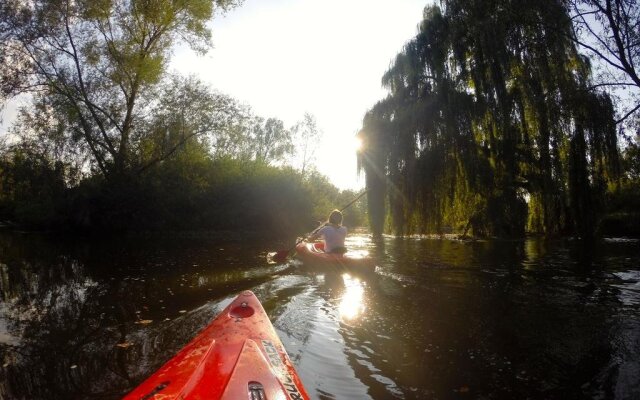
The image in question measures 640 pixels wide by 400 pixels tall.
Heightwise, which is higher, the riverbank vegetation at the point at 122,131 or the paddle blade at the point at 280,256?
the riverbank vegetation at the point at 122,131

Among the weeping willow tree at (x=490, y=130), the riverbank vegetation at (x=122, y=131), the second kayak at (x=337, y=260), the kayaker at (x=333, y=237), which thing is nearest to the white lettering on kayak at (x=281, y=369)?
the second kayak at (x=337, y=260)

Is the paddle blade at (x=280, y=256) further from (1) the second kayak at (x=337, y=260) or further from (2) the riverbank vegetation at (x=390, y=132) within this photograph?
(2) the riverbank vegetation at (x=390, y=132)

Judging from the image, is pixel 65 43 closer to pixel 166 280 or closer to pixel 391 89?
pixel 391 89

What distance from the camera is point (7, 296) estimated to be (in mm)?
6816

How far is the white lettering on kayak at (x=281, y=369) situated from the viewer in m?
2.50

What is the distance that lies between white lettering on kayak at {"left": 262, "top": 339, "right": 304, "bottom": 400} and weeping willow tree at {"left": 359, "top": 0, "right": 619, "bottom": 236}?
32.3 ft

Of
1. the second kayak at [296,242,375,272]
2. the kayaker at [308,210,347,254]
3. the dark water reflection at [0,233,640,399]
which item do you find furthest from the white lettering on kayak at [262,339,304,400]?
the kayaker at [308,210,347,254]

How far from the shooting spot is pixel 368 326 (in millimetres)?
5043

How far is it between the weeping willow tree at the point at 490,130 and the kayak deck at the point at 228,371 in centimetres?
994

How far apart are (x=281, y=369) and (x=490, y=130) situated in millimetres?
11638

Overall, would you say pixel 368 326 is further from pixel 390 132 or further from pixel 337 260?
pixel 390 132

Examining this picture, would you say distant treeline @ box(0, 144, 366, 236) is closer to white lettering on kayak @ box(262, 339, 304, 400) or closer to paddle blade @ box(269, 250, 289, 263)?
paddle blade @ box(269, 250, 289, 263)

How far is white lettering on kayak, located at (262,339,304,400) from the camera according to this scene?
8.20 feet

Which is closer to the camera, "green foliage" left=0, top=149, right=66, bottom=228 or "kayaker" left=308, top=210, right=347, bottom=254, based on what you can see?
"kayaker" left=308, top=210, right=347, bottom=254
